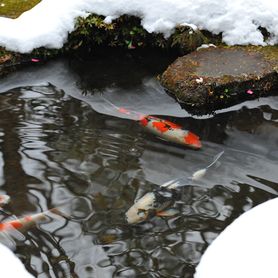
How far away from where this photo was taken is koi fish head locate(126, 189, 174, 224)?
5188mm

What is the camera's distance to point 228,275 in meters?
4.04

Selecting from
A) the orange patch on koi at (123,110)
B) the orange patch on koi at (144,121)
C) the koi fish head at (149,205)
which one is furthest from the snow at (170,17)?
the koi fish head at (149,205)

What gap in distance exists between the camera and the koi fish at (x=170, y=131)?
20.7ft

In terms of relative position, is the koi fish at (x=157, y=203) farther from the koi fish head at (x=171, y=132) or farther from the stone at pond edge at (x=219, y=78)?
the stone at pond edge at (x=219, y=78)

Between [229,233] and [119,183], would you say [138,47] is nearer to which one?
[119,183]

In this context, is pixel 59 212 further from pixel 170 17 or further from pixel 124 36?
pixel 170 17

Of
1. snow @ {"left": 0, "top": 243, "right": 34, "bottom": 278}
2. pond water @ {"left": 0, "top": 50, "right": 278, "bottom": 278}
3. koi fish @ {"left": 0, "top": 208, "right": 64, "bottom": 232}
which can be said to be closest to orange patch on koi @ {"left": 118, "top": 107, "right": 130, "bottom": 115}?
pond water @ {"left": 0, "top": 50, "right": 278, "bottom": 278}

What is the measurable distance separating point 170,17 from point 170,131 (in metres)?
2.34

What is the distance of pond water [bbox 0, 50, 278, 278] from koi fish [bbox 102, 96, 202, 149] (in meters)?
0.11

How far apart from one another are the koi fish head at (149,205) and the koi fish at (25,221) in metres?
0.80

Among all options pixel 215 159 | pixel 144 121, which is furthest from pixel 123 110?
pixel 215 159

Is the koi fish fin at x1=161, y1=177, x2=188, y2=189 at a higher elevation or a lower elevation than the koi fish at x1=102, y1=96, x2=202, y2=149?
lower

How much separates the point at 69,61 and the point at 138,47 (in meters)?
1.22

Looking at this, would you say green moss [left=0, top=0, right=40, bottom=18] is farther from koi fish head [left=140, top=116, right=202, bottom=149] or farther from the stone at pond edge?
koi fish head [left=140, top=116, right=202, bottom=149]
